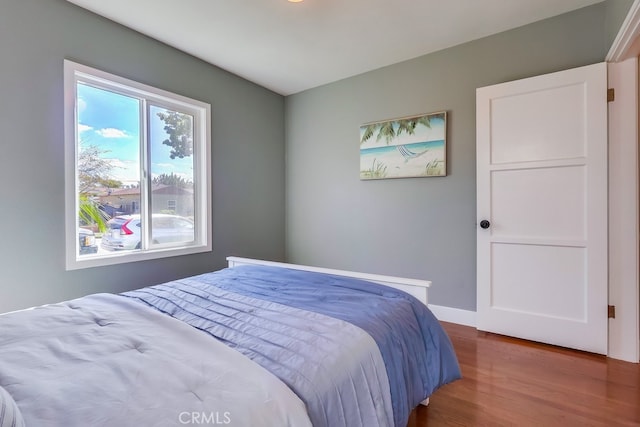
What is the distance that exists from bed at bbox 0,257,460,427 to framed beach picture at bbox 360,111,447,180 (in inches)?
64.9

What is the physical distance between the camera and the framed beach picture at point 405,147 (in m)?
2.84

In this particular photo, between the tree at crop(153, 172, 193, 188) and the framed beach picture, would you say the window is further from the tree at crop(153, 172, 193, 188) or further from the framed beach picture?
the framed beach picture

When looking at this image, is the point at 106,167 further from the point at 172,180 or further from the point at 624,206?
the point at 624,206

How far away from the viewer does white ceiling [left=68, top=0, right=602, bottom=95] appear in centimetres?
218

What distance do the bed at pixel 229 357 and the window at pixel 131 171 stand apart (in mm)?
1115

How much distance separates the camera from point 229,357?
884 mm

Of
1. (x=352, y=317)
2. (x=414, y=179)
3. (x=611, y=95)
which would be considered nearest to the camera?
(x=352, y=317)

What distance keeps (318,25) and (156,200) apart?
81.3 inches

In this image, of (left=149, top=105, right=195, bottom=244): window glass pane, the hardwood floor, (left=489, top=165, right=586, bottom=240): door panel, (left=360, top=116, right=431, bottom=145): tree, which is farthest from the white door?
(left=149, top=105, right=195, bottom=244): window glass pane

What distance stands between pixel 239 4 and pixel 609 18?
2639mm

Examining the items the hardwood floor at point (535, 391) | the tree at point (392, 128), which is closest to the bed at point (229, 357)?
the hardwood floor at point (535, 391)

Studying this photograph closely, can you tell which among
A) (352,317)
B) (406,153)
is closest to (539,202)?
(406,153)

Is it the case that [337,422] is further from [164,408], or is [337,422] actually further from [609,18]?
[609,18]

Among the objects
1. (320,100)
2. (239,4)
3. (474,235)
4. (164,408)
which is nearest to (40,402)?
(164,408)
